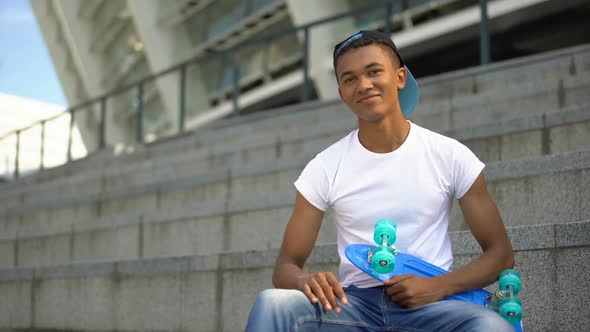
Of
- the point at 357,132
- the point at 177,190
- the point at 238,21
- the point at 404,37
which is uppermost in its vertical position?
the point at 238,21

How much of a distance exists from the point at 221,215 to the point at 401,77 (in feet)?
9.95

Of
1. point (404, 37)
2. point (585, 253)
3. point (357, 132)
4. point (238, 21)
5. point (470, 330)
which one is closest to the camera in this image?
point (470, 330)

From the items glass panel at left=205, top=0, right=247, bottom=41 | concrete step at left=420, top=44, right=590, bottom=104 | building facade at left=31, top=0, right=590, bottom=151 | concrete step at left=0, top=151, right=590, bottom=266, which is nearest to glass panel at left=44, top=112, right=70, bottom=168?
building facade at left=31, top=0, right=590, bottom=151

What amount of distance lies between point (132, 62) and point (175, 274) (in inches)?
1066

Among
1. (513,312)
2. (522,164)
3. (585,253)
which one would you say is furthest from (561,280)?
(522,164)

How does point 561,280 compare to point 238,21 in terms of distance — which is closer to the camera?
point 561,280

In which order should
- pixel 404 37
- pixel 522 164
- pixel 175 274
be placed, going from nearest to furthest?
pixel 522 164 < pixel 175 274 < pixel 404 37

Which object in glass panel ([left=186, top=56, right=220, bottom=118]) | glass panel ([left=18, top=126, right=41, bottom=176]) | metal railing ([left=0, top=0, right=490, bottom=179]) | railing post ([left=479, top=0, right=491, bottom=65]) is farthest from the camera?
glass panel ([left=186, top=56, right=220, bottom=118])

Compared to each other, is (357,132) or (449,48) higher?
(449,48)

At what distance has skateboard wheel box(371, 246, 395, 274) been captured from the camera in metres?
2.32

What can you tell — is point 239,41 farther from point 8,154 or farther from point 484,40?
point 484,40

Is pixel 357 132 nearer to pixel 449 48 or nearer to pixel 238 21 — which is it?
pixel 449 48

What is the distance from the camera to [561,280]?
321 centimetres

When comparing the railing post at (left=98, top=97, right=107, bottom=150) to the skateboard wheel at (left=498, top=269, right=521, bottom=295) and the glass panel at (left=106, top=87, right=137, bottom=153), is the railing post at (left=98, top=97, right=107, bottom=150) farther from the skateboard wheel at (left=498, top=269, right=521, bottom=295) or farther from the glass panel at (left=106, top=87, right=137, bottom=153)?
the skateboard wheel at (left=498, top=269, right=521, bottom=295)
